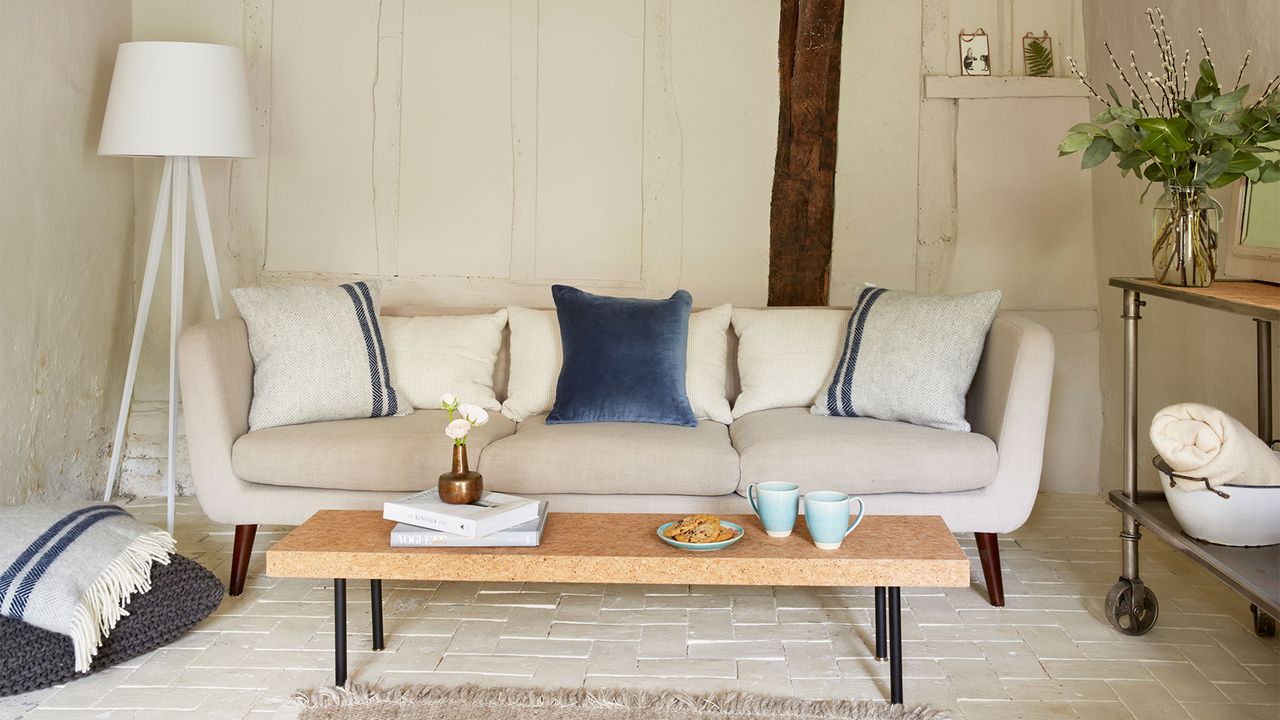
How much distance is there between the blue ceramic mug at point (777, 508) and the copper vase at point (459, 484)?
2.04ft

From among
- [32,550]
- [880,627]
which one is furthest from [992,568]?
[32,550]

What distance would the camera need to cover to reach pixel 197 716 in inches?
94.3

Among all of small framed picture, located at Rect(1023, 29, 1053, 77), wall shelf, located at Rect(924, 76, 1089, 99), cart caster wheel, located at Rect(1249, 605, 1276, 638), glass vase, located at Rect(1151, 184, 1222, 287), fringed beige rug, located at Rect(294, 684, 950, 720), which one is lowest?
fringed beige rug, located at Rect(294, 684, 950, 720)

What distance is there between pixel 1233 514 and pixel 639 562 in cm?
129

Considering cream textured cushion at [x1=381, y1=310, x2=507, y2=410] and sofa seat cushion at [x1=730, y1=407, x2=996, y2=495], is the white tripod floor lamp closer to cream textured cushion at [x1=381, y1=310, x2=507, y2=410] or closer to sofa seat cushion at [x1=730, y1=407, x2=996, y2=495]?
cream textured cushion at [x1=381, y1=310, x2=507, y2=410]

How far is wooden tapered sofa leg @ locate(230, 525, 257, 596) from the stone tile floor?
4 centimetres

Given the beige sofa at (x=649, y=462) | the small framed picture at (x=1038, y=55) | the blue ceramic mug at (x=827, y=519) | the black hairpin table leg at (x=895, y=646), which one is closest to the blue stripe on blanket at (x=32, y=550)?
the beige sofa at (x=649, y=462)

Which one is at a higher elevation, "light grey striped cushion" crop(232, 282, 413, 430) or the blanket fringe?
"light grey striped cushion" crop(232, 282, 413, 430)

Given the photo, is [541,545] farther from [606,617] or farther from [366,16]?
[366,16]

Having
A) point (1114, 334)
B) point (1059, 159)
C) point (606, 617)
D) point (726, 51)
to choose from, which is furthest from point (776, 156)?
point (606, 617)

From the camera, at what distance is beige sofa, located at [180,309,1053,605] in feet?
9.95

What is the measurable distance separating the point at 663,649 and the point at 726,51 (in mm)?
2483

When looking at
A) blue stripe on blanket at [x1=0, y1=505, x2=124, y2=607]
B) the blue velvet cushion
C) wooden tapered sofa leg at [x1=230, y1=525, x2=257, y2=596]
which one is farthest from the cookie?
blue stripe on blanket at [x1=0, y1=505, x2=124, y2=607]

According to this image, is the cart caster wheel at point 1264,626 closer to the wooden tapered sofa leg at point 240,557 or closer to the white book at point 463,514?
the white book at point 463,514
